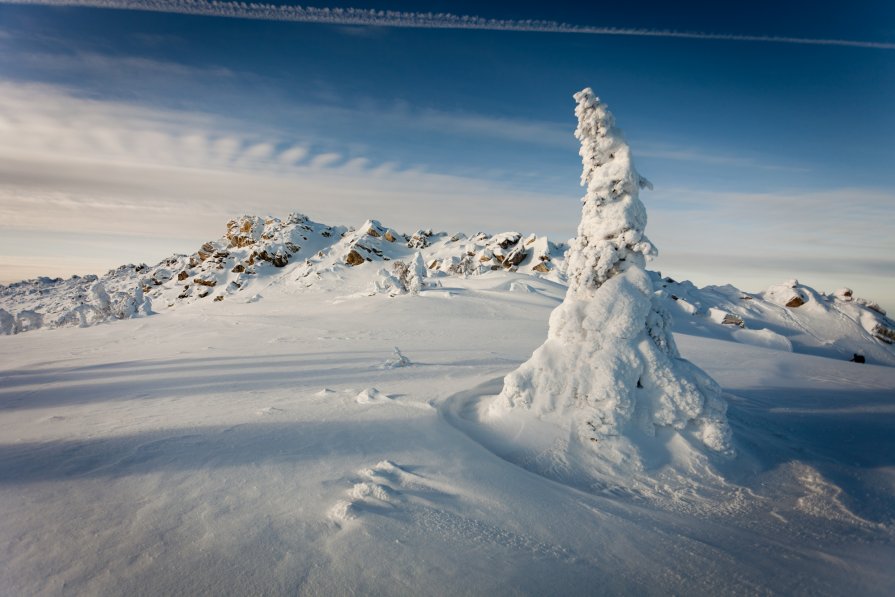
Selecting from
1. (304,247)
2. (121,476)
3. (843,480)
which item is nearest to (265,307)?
(121,476)

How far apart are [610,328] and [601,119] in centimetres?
378

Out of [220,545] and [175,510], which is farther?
[175,510]

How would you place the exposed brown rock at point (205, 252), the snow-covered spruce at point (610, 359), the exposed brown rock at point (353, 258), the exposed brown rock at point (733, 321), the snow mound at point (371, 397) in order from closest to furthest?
1. the snow-covered spruce at point (610, 359)
2. the snow mound at point (371, 397)
3. the exposed brown rock at point (733, 321)
4. the exposed brown rock at point (353, 258)
5. the exposed brown rock at point (205, 252)

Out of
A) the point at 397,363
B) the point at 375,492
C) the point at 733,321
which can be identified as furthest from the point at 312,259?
the point at 375,492

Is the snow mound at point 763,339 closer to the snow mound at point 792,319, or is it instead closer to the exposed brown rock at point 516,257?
the snow mound at point 792,319

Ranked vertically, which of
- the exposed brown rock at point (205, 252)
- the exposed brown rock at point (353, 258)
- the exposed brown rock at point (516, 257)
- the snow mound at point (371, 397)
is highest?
→ the exposed brown rock at point (516, 257)

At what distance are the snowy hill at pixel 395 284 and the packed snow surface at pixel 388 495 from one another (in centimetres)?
1639

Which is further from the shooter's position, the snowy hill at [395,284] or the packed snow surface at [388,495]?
the snowy hill at [395,284]

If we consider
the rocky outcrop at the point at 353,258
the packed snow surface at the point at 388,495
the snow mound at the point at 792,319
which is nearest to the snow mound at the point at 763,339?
the snow mound at the point at 792,319

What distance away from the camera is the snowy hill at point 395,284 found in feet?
87.9

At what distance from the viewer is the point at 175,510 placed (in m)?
4.28

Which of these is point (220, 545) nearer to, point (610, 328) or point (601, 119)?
point (610, 328)

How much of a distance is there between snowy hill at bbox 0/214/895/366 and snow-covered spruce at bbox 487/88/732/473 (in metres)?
17.3

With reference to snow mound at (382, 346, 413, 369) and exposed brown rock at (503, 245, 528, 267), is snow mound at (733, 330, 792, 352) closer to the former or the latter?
snow mound at (382, 346, 413, 369)
